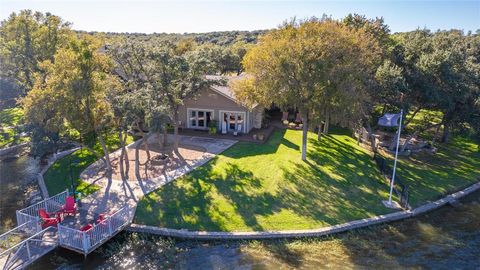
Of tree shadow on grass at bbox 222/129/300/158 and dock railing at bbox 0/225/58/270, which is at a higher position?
tree shadow on grass at bbox 222/129/300/158

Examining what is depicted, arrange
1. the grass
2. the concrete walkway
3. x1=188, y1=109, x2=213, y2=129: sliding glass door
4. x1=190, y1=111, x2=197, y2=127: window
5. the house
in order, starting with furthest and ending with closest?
x1=190, y1=111, x2=197, y2=127: window < x1=188, y1=109, x2=213, y2=129: sliding glass door < the house < the grass < the concrete walkway

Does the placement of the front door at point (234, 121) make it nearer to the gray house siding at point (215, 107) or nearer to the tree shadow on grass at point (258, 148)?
the gray house siding at point (215, 107)

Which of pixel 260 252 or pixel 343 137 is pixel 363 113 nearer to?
pixel 343 137

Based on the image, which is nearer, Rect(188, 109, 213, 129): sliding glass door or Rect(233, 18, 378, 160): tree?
Rect(233, 18, 378, 160): tree

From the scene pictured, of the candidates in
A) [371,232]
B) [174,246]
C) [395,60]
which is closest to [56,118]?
[174,246]

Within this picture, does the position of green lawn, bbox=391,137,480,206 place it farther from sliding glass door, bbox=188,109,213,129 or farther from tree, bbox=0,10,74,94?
tree, bbox=0,10,74,94

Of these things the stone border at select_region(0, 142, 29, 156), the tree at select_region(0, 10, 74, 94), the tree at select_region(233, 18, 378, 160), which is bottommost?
the stone border at select_region(0, 142, 29, 156)

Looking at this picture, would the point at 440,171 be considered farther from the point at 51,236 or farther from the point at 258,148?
the point at 51,236

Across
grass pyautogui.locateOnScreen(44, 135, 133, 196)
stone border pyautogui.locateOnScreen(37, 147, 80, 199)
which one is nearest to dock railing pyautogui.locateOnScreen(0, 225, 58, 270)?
grass pyautogui.locateOnScreen(44, 135, 133, 196)
